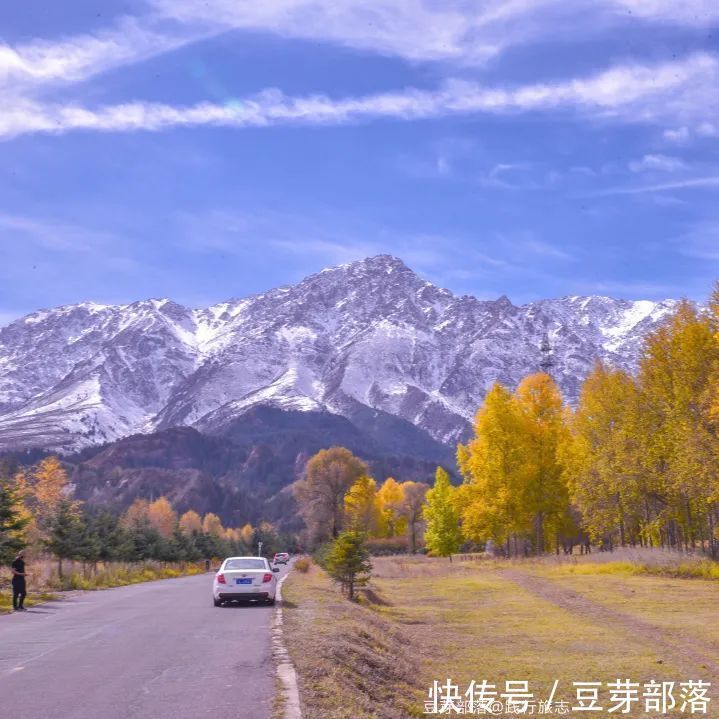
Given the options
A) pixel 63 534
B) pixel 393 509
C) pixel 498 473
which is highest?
pixel 498 473

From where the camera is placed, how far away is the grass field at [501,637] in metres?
12.9

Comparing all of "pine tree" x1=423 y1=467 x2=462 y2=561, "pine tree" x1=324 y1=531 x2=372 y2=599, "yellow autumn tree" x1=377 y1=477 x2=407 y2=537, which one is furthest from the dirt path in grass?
"yellow autumn tree" x1=377 y1=477 x2=407 y2=537

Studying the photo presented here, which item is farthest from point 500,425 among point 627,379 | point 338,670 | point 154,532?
point 338,670

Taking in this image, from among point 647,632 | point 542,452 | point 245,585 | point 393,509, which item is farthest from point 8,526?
point 393,509

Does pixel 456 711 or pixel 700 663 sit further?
pixel 700 663

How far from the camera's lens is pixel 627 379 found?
148ft

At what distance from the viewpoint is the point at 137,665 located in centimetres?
1335

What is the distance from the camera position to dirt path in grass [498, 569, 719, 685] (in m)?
15.5

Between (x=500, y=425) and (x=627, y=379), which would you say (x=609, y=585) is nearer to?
(x=627, y=379)

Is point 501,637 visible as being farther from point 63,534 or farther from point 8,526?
point 63,534

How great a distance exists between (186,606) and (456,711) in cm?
1605

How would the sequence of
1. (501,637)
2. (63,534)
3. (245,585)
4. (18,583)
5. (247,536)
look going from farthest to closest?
1. (247,536)
2. (63,534)
3. (245,585)
4. (18,583)
5. (501,637)

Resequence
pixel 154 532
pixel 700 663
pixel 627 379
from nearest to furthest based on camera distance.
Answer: pixel 700 663, pixel 627 379, pixel 154 532

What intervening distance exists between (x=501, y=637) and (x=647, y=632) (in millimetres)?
3553
